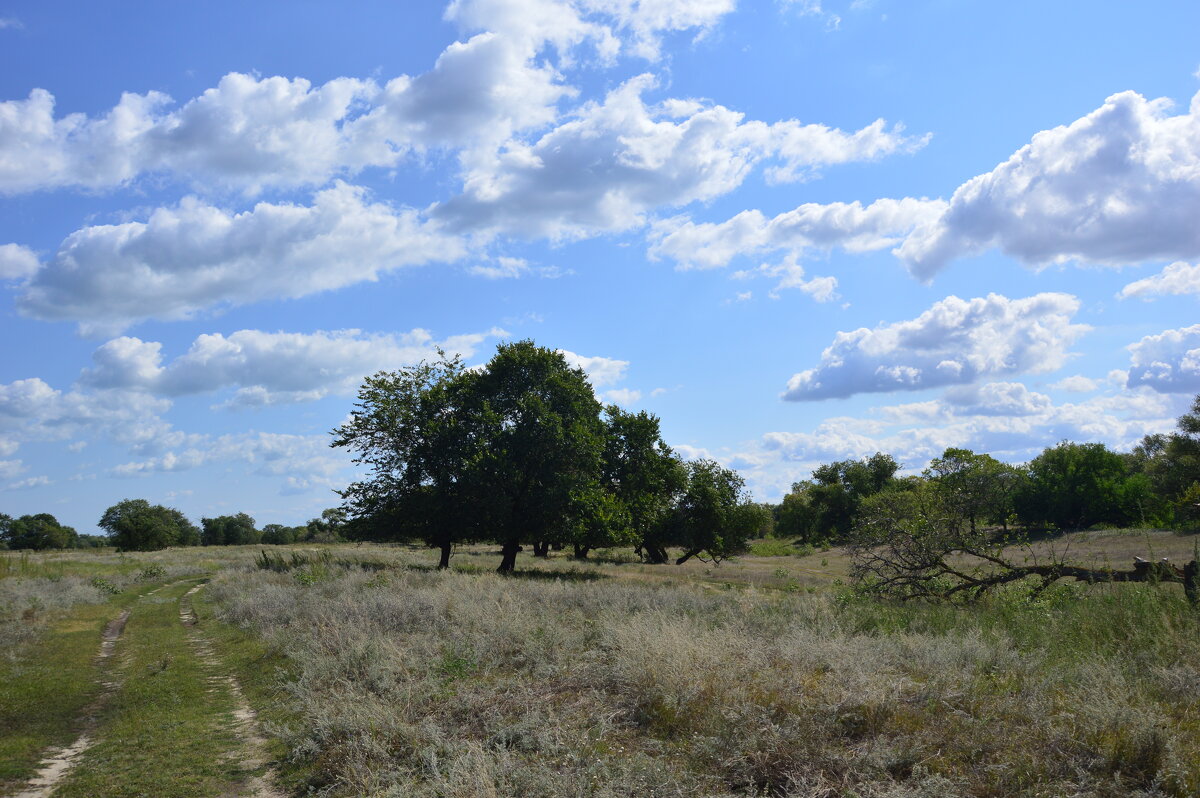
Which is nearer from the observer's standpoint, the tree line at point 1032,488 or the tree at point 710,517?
the tree line at point 1032,488

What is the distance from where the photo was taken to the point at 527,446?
3200 centimetres

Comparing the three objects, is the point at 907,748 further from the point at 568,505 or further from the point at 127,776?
the point at 568,505

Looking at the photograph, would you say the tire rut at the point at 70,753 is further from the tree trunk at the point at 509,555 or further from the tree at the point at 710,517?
the tree at the point at 710,517

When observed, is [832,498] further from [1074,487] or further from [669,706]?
[669,706]

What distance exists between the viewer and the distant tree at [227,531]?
434ft

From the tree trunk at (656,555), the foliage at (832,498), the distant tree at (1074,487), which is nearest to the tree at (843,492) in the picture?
the foliage at (832,498)

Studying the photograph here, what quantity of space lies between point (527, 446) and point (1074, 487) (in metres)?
77.7

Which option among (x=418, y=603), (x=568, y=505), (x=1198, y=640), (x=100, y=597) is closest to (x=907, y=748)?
(x=1198, y=640)

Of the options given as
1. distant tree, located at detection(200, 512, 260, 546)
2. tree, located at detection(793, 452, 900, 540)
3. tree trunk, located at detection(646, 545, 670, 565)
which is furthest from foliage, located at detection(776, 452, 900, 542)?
distant tree, located at detection(200, 512, 260, 546)

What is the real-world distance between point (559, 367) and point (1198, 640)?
97.7 feet

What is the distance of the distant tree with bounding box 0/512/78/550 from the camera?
9969 centimetres

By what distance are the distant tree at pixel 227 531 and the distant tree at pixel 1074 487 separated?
129837 mm

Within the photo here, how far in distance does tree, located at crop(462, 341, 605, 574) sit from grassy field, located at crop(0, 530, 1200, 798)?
56.5ft

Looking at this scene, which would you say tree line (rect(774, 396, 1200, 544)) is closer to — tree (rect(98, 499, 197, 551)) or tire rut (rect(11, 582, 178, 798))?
tire rut (rect(11, 582, 178, 798))
